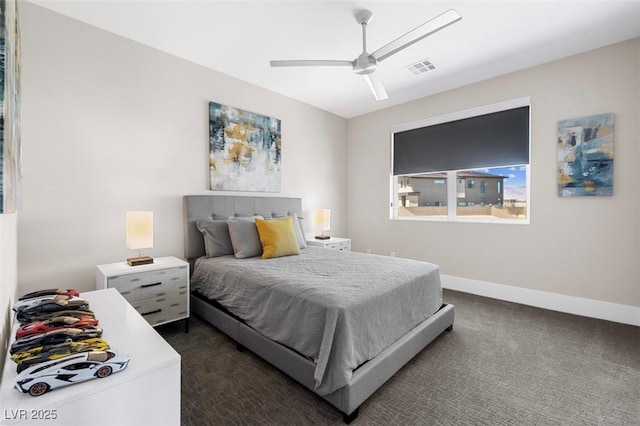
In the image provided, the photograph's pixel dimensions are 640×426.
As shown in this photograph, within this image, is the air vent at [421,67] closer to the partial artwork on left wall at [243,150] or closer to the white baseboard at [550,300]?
the partial artwork on left wall at [243,150]

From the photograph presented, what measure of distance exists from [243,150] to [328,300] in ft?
8.64

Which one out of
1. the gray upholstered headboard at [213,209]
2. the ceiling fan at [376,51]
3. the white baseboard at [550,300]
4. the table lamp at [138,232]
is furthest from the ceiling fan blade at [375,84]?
the white baseboard at [550,300]

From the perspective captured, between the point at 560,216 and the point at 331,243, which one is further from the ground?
the point at 560,216

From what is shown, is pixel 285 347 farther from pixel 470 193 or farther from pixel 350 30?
pixel 470 193

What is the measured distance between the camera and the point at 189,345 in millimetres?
2451

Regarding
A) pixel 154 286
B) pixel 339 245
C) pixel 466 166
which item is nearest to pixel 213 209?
pixel 154 286

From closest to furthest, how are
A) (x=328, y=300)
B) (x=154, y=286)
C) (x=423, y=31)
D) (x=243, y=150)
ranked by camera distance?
(x=328, y=300), (x=423, y=31), (x=154, y=286), (x=243, y=150)

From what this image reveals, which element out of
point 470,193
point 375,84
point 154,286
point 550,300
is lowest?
point 550,300

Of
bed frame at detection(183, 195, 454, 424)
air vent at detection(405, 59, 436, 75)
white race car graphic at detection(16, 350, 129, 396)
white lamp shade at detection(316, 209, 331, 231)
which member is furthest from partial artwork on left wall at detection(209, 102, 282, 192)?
white race car graphic at detection(16, 350, 129, 396)

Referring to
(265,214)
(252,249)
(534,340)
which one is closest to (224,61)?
(265,214)

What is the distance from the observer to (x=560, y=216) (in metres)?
3.24

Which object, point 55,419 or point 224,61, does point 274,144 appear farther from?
point 55,419

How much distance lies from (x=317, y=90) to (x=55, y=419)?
160 inches

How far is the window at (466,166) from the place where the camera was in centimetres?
360
